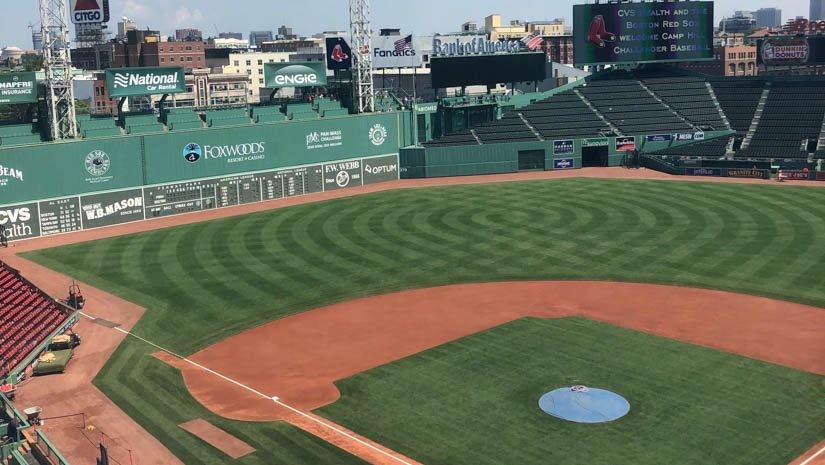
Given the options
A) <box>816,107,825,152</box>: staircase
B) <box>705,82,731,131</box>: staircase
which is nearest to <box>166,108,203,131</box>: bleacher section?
<box>705,82,731,131</box>: staircase

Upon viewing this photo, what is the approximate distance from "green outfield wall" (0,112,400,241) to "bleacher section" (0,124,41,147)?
122 cm

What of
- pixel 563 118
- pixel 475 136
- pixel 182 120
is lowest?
pixel 475 136

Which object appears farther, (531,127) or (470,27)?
(470,27)

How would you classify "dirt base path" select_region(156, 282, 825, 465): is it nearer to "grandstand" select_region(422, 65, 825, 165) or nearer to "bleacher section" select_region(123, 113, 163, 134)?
"bleacher section" select_region(123, 113, 163, 134)

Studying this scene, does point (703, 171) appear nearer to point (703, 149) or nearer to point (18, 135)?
point (703, 149)

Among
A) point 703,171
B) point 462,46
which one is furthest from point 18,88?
point 703,171

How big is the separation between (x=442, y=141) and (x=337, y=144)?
47.0 ft

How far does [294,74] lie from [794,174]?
47.1 metres

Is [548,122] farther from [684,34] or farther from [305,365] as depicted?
[305,365]

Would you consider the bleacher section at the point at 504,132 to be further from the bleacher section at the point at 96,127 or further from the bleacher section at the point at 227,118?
the bleacher section at the point at 96,127

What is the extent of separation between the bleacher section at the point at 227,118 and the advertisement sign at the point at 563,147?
105 ft

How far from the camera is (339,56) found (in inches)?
3300

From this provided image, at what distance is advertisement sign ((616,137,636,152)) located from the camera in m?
87.3

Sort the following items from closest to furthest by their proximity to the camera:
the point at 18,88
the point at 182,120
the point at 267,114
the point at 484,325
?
the point at 484,325 → the point at 18,88 → the point at 182,120 → the point at 267,114
